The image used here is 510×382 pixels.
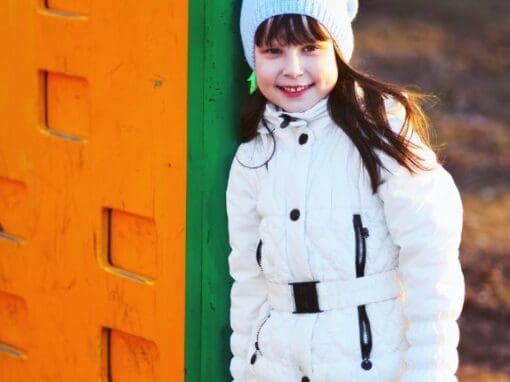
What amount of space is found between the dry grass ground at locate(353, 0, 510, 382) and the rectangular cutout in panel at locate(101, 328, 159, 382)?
1.85 m

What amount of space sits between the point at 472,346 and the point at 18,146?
7.49 ft

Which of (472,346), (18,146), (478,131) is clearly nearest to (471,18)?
(478,131)

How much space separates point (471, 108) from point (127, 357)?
484 centimetres

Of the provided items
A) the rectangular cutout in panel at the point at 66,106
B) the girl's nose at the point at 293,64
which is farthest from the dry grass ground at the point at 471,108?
the girl's nose at the point at 293,64

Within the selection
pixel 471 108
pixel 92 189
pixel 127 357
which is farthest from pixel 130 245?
pixel 471 108

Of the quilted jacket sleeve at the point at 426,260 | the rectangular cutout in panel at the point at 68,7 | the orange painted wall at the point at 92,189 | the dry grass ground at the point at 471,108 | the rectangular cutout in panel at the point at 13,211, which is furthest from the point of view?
the dry grass ground at the point at 471,108

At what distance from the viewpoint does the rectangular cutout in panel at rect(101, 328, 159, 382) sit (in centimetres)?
345

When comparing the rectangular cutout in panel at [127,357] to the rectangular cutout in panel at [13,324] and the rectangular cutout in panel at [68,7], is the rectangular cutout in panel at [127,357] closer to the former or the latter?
the rectangular cutout in panel at [13,324]

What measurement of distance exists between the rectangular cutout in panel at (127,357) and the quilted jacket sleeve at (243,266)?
26 centimetres

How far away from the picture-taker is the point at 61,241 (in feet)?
11.8

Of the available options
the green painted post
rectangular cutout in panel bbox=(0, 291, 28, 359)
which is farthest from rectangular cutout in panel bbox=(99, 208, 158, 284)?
rectangular cutout in panel bbox=(0, 291, 28, 359)

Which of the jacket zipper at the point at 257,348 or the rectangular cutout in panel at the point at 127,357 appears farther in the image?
the rectangular cutout in panel at the point at 127,357

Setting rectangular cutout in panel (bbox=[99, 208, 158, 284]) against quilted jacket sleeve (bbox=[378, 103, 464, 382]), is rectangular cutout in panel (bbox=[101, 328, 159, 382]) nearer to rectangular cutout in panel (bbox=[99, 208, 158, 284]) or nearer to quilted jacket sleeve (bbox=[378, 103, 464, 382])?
rectangular cutout in panel (bbox=[99, 208, 158, 284])

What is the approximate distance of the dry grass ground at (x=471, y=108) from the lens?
551 centimetres
